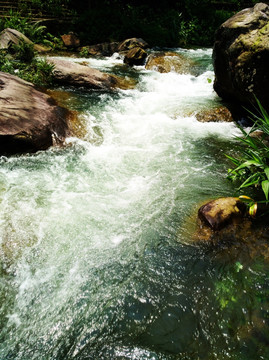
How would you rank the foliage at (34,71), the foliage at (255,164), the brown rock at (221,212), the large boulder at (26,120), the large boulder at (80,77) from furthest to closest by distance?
1. the large boulder at (80,77)
2. the foliage at (34,71)
3. the large boulder at (26,120)
4. the foliage at (255,164)
5. the brown rock at (221,212)

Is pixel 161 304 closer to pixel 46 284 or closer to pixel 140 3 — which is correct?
pixel 46 284

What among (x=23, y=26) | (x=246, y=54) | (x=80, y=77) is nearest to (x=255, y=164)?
(x=246, y=54)

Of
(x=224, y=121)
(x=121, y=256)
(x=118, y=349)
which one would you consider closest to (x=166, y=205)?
(x=121, y=256)

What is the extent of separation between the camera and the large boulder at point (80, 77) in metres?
8.03

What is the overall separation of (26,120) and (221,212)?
4.32 meters

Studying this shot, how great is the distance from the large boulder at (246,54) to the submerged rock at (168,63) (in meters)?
3.90

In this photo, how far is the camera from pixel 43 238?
124 inches

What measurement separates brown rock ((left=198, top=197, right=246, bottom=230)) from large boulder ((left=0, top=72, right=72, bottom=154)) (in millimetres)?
3589

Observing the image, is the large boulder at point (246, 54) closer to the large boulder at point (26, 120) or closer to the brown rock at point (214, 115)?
the brown rock at point (214, 115)

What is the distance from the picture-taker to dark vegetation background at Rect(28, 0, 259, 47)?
596 inches

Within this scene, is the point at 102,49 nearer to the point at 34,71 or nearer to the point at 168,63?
the point at 168,63

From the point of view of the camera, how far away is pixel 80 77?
811 cm

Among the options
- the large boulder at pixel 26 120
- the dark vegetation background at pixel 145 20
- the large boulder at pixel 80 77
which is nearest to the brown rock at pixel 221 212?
the large boulder at pixel 26 120

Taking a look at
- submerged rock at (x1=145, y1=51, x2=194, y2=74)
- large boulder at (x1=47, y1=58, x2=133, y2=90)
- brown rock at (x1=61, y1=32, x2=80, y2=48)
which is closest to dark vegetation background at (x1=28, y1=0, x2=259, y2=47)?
brown rock at (x1=61, y1=32, x2=80, y2=48)
